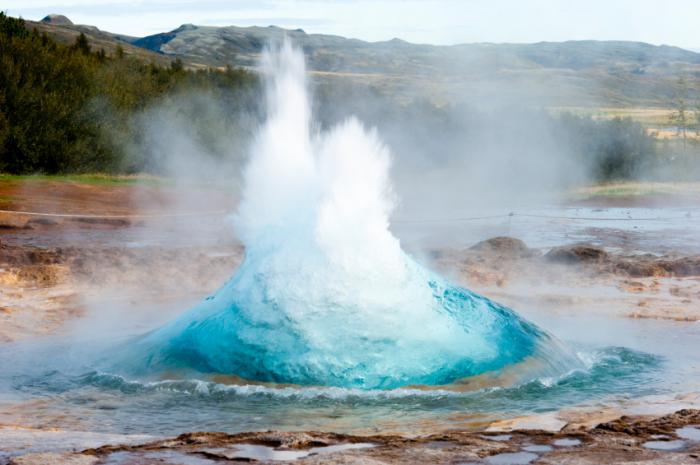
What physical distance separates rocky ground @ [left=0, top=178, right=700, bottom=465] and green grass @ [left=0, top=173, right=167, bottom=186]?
0.68 meters

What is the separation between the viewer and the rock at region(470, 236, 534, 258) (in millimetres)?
15344

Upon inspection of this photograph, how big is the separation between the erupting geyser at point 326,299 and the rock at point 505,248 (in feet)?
22.8

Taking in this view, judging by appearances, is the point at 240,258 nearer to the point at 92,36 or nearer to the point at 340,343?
the point at 340,343

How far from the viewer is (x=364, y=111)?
121ft

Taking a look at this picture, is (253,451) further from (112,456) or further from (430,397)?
(430,397)

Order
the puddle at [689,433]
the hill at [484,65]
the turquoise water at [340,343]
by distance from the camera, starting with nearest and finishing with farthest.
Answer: the puddle at [689,433] < the turquoise water at [340,343] < the hill at [484,65]

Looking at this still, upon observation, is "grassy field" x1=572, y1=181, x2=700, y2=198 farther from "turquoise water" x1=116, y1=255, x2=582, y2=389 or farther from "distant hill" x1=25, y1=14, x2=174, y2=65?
"turquoise water" x1=116, y1=255, x2=582, y2=389

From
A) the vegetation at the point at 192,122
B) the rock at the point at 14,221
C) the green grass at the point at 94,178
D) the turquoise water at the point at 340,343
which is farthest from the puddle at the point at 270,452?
the vegetation at the point at 192,122

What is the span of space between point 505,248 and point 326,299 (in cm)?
850

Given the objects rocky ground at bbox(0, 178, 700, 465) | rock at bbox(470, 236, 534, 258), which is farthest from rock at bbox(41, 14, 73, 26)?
rock at bbox(470, 236, 534, 258)

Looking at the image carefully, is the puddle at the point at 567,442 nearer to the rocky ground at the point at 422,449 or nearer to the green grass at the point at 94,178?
the rocky ground at the point at 422,449

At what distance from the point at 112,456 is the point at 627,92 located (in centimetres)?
9501

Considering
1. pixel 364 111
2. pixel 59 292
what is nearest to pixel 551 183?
pixel 364 111

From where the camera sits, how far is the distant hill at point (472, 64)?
7350cm
